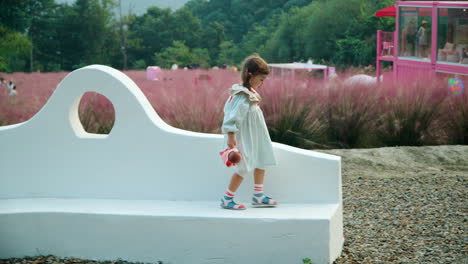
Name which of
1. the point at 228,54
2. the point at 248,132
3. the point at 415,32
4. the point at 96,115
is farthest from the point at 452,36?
the point at 228,54

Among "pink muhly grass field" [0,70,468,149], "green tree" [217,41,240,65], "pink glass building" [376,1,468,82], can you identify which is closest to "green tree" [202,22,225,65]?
"green tree" [217,41,240,65]

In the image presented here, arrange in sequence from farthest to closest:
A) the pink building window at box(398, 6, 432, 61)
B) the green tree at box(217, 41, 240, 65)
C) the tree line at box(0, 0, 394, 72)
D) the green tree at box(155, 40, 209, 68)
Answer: the green tree at box(217, 41, 240, 65)
the green tree at box(155, 40, 209, 68)
the tree line at box(0, 0, 394, 72)
the pink building window at box(398, 6, 432, 61)

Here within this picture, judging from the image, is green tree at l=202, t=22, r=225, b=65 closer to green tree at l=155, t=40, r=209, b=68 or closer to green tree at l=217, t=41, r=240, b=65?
green tree at l=217, t=41, r=240, b=65

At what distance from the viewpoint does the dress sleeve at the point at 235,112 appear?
11.8ft

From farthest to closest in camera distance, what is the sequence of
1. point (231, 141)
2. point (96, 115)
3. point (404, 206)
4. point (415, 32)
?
point (415, 32), point (96, 115), point (404, 206), point (231, 141)

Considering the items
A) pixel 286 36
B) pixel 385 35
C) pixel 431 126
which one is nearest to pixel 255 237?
pixel 431 126

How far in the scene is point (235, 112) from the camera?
362 cm

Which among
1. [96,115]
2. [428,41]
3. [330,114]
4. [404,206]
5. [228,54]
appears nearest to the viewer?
[404,206]

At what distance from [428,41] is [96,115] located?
Result: 8290 millimetres

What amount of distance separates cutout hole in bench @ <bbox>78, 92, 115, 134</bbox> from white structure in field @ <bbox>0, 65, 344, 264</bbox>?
10.1 ft

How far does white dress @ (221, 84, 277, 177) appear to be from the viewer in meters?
3.65

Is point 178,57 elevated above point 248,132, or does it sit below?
above

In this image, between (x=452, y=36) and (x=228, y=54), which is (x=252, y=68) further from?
(x=228, y=54)

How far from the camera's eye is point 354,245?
13.0 ft
